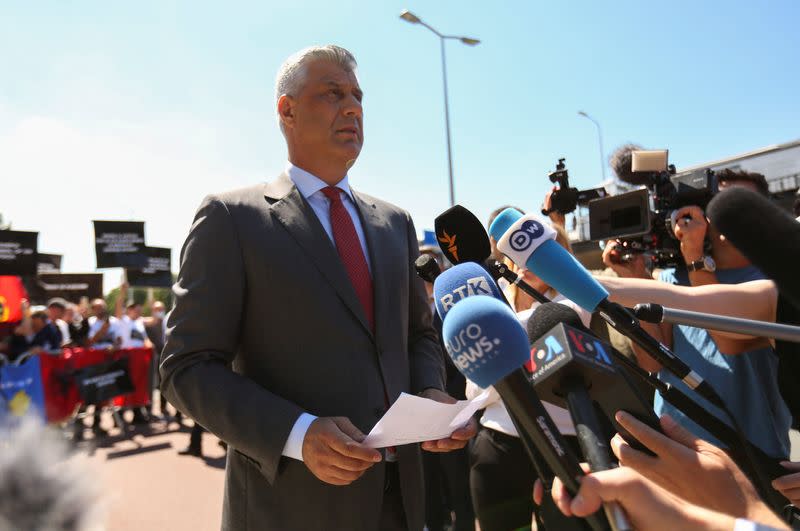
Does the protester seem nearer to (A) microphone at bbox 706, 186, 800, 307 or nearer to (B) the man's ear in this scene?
(B) the man's ear

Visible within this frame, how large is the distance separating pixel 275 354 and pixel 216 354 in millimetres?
167

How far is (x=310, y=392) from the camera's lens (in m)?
1.55

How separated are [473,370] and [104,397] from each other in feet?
29.6

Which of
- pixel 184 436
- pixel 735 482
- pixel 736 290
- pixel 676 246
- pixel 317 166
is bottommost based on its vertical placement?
pixel 184 436

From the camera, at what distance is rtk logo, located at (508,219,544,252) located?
1127mm

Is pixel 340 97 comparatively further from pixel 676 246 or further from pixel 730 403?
pixel 730 403

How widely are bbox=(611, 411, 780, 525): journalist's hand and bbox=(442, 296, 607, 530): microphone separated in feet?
0.84

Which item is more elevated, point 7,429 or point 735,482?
point 7,429

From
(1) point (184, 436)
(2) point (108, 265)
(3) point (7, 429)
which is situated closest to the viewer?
(3) point (7, 429)

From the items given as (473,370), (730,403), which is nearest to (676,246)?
(730,403)

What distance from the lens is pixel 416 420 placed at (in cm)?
117

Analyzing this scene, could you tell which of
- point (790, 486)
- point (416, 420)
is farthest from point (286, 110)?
point (790, 486)

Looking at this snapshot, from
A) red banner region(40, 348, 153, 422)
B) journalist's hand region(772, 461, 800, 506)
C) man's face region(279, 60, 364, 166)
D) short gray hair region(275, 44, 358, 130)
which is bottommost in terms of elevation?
red banner region(40, 348, 153, 422)

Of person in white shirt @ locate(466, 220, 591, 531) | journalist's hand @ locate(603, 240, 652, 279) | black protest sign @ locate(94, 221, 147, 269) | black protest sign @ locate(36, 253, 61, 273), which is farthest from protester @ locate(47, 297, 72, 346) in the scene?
journalist's hand @ locate(603, 240, 652, 279)
